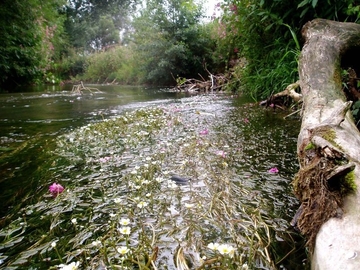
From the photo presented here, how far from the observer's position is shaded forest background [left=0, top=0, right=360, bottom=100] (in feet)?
13.5

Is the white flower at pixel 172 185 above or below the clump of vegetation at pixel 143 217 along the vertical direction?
above

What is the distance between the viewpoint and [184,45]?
12.3 meters

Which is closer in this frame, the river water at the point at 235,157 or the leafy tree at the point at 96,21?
the river water at the point at 235,157

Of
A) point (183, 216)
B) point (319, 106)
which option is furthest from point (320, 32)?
point (183, 216)

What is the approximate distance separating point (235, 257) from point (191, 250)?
17 centimetres

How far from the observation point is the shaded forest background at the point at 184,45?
4109mm

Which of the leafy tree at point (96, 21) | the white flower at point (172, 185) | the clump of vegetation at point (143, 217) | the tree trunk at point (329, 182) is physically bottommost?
the clump of vegetation at point (143, 217)

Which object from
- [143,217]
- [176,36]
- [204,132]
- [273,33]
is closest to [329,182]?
[143,217]

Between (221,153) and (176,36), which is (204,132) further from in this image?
(176,36)

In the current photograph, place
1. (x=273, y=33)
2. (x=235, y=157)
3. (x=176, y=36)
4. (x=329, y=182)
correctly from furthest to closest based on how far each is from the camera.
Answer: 1. (x=176, y=36)
2. (x=273, y=33)
3. (x=235, y=157)
4. (x=329, y=182)

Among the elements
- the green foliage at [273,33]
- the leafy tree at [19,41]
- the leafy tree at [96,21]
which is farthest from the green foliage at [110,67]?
the green foliage at [273,33]

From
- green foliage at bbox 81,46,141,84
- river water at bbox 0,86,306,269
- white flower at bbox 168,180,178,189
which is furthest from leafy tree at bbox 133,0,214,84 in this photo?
white flower at bbox 168,180,178,189

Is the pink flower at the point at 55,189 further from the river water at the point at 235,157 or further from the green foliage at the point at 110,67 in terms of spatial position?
the green foliage at the point at 110,67

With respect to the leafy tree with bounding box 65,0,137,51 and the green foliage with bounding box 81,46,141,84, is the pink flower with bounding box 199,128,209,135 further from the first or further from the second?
the leafy tree with bounding box 65,0,137,51
